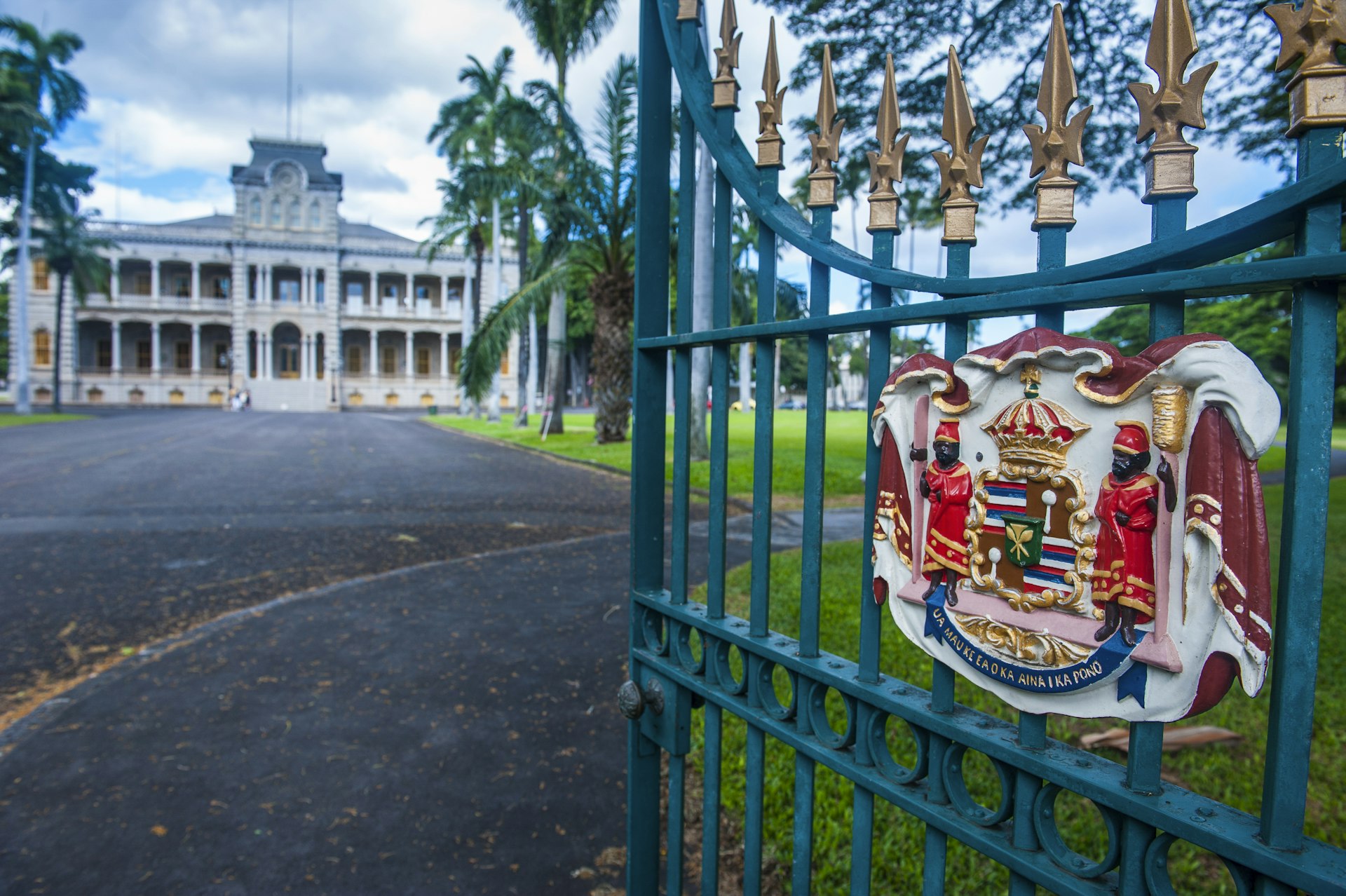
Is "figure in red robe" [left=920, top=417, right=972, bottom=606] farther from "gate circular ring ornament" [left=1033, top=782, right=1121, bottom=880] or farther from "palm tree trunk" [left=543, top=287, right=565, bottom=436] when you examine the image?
"palm tree trunk" [left=543, top=287, right=565, bottom=436]

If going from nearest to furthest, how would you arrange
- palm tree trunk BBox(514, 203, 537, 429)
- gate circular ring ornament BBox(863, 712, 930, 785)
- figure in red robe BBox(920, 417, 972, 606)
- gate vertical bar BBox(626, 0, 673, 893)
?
figure in red robe BBox(920, 417, 972, 606), gate circular ring ornament BBox(863, 712, 930, 785), gate vertical bar BBox(626, 0, 673, 893), palm tree trunk BBox(514, 203, 537, 429)

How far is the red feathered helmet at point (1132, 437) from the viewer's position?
946 mm

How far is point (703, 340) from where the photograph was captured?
170 cm

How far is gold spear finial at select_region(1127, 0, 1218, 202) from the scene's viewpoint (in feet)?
2.99

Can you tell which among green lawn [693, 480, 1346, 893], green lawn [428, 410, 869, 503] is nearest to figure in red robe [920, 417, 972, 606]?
green lawn [693, 480, 1346, 893]

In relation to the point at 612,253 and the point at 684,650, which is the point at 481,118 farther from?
the point at 684,650

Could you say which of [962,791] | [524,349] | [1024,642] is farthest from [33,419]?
[1024,642]

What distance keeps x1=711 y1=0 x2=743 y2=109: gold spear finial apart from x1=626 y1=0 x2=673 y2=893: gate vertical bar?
1.22 feet

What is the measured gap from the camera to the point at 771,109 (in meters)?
1.48

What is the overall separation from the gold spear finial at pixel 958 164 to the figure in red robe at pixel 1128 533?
383 millimetres

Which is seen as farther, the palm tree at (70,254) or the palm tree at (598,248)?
the palm tree at (70,254)

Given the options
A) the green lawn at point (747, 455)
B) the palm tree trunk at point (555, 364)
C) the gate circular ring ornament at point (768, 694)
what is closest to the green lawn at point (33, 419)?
the green lawn at point (747, 455)

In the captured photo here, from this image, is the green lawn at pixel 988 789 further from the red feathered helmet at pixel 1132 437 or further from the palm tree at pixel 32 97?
the palm tree at pixel 32 97

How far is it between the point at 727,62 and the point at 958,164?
0.68 m
